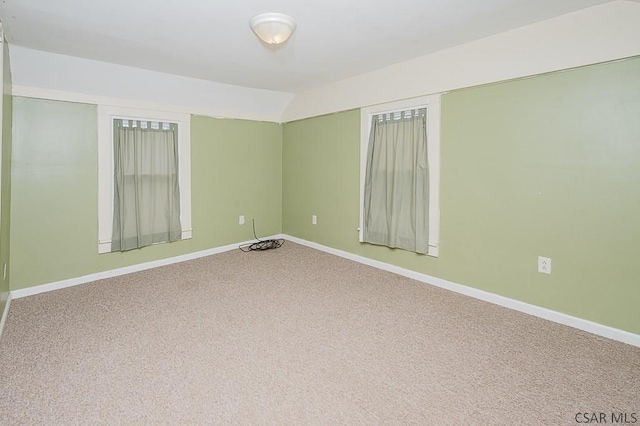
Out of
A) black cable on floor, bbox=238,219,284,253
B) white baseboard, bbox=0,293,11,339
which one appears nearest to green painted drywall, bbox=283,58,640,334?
black cable on floor, bbox=238,219,284,253

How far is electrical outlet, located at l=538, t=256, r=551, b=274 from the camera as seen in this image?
2.50 m

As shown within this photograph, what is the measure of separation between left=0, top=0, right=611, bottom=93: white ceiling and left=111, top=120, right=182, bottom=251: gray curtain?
702 mm

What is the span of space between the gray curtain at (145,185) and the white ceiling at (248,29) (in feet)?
2.30

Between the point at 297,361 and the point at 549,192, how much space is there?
2210 mm

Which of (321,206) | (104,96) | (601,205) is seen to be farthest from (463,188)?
(104,96)

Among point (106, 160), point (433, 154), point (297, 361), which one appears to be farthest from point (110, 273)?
point (433, 154)

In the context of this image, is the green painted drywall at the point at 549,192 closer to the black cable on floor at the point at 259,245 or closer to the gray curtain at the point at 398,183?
the gray curtain at the point at 398,183

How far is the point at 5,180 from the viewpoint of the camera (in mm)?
2564

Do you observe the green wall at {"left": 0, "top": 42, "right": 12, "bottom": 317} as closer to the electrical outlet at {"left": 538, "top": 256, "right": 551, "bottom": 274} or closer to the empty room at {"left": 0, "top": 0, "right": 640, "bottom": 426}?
the empty room at {"left": 0, "top": 0, "right": 640, "bottom": 426}

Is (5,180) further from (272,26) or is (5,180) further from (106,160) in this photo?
(272,26)

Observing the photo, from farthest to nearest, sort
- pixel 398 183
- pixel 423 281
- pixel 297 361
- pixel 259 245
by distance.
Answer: pixel 259 245
pixel 398 183
pixel 423 281
pixel 297 361

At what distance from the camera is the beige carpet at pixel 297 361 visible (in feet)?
5.17

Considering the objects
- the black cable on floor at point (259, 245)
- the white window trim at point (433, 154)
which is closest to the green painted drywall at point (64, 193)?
the black cable on floor at point (259, 245)

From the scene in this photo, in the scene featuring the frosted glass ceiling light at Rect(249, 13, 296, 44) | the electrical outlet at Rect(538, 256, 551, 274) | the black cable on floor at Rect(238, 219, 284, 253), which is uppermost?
the frosted glass ceiling light at Rect(249, 13, 296, 44)
